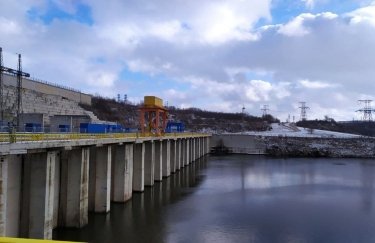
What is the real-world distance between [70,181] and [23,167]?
14.6 ft

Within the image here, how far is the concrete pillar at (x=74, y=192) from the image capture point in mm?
25250

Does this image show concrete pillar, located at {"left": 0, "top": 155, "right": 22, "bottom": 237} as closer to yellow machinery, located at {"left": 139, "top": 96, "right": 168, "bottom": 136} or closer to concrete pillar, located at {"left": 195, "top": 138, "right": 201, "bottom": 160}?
yellow machinery, located at {"left": 139, "top": 96, "right": 168, "bottom": 136}

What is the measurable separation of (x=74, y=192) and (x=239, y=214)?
14103mm

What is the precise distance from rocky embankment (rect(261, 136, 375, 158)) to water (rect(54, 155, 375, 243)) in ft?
216

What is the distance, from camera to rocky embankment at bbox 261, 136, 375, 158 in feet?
381

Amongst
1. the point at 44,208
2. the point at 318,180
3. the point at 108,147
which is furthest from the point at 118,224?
the point at 318,180

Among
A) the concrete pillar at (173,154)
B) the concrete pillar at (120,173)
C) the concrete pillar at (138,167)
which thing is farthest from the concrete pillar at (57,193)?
the concrete pillar at (173,154)

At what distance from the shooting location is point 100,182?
3006 centimetres

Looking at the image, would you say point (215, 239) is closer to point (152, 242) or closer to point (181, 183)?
point (152, 242)

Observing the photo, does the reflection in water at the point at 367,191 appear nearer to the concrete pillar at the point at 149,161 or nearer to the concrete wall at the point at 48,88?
the concrete pillar at the point at 149,161

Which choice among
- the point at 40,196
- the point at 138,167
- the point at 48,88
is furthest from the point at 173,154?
the point at 40,196

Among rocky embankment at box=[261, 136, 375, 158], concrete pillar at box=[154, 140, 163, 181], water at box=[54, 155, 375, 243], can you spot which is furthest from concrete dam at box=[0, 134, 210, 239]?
rocky embankment at box=[261, 136, 375, 158]

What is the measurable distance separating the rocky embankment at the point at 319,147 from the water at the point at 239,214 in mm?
65884

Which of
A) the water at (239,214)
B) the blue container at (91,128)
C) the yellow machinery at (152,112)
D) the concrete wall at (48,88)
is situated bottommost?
the water at (239,214)
